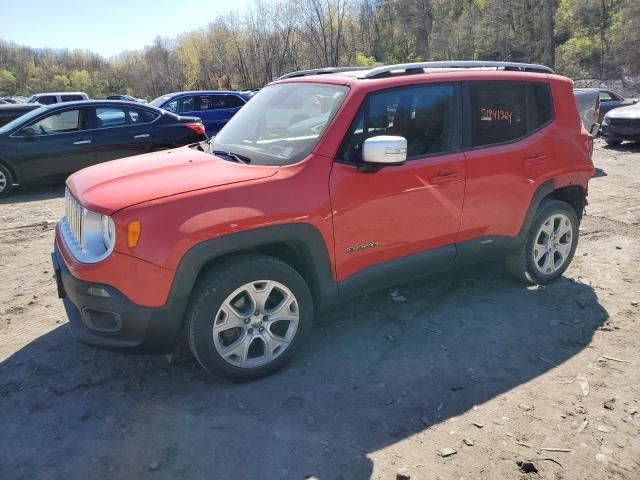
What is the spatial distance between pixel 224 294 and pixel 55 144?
23.9 feet

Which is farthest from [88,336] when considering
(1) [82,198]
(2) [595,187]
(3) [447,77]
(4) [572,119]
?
(2) [595,187]

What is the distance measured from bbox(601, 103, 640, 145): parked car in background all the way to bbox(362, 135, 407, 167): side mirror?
11.5m

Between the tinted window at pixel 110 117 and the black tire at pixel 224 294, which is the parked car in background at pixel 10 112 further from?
the black tire at pixel 224 294

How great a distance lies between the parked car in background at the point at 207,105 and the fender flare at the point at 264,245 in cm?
1029

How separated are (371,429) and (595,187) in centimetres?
737

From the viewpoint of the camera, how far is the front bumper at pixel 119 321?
2785mm

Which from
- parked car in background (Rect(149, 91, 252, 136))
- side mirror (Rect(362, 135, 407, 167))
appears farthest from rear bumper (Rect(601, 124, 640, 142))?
side mirror (Rect(362, 135, 407, 167))

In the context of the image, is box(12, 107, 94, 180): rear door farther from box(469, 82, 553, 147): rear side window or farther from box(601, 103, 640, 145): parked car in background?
box(601, 103, 640, 145): parked car in background

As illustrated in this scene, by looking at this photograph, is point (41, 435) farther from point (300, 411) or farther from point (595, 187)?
point (595, 187)

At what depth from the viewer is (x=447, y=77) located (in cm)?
375

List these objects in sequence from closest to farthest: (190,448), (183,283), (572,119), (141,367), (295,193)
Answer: (190,448) < (183,283) < (295,193) < (141,367) < (572,119)

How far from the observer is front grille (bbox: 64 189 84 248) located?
3.12 m

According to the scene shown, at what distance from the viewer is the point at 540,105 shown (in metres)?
4.23

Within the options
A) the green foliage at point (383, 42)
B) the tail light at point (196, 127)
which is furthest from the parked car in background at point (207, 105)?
the green foliage at point (383, 42)
